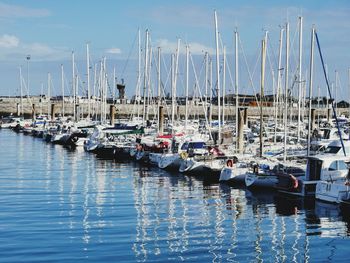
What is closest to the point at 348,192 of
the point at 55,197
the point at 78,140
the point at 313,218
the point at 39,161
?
the point at 313,218

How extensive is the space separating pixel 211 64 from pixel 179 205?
118ft

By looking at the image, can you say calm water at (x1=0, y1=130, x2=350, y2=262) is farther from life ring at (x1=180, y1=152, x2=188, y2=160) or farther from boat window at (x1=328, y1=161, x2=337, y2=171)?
life ring at (x1=180, y1=152, x2=188, y2=160)

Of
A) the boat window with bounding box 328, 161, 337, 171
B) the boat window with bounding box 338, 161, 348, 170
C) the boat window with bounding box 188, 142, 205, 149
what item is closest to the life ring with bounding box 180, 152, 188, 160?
the boat window with bounding box 188, 142, 205, 149

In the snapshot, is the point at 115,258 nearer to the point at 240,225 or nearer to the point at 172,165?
the point at 240,225

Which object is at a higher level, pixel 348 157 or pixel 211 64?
pixel 211 64

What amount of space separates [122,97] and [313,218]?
4581 inches

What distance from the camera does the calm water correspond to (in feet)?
73.7

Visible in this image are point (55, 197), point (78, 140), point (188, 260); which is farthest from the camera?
point (78, 140)

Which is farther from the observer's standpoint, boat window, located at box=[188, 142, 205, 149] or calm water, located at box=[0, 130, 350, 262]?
boat window, located at box=[188, 142, 205, 149]

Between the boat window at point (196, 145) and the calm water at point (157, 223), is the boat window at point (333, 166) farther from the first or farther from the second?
the boat window at point (196, 145)

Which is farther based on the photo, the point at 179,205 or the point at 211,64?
the point at 211,64

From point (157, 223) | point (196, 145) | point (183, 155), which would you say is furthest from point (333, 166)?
point (196, 145)

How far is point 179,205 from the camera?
3284 cm

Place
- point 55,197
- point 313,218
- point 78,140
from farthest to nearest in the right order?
point 78,140 → point 55,197 → point 313,218
